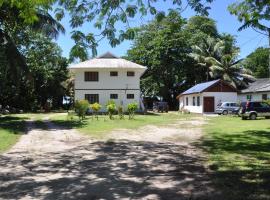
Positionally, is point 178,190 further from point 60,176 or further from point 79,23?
point 79,23

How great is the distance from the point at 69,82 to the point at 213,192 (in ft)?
169

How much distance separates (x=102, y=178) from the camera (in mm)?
9125

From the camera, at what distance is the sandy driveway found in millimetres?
7789

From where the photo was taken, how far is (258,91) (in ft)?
152

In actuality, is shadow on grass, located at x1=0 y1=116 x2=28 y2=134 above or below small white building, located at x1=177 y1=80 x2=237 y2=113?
below

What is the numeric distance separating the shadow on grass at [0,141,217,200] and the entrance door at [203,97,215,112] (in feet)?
102

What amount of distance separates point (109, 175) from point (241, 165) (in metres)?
3.40

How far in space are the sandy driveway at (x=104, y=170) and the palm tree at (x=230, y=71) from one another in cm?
3746

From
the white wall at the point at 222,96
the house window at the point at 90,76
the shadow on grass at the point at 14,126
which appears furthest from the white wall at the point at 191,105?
the shadow on grass at the point at 14,126

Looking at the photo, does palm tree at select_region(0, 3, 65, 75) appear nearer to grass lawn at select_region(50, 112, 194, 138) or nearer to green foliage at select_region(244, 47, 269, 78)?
grass lawn at select_region(50, 112, 194, 138)

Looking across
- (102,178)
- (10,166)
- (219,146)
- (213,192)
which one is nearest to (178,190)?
(213,192)

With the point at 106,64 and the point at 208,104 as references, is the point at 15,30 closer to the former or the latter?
the point at 106,64

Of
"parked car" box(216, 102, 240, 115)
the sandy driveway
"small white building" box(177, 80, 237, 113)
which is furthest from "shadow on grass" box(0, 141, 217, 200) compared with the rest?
"small white building" box(177, 80, 237, 113)

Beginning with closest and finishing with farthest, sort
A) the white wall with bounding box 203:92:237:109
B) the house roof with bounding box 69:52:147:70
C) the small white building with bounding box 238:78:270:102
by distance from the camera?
the house roof with bounding box 69:52:147:70 < the white wall with bounding box 203:92:237:109 < the small white building with bounding box 238:78:270:102
